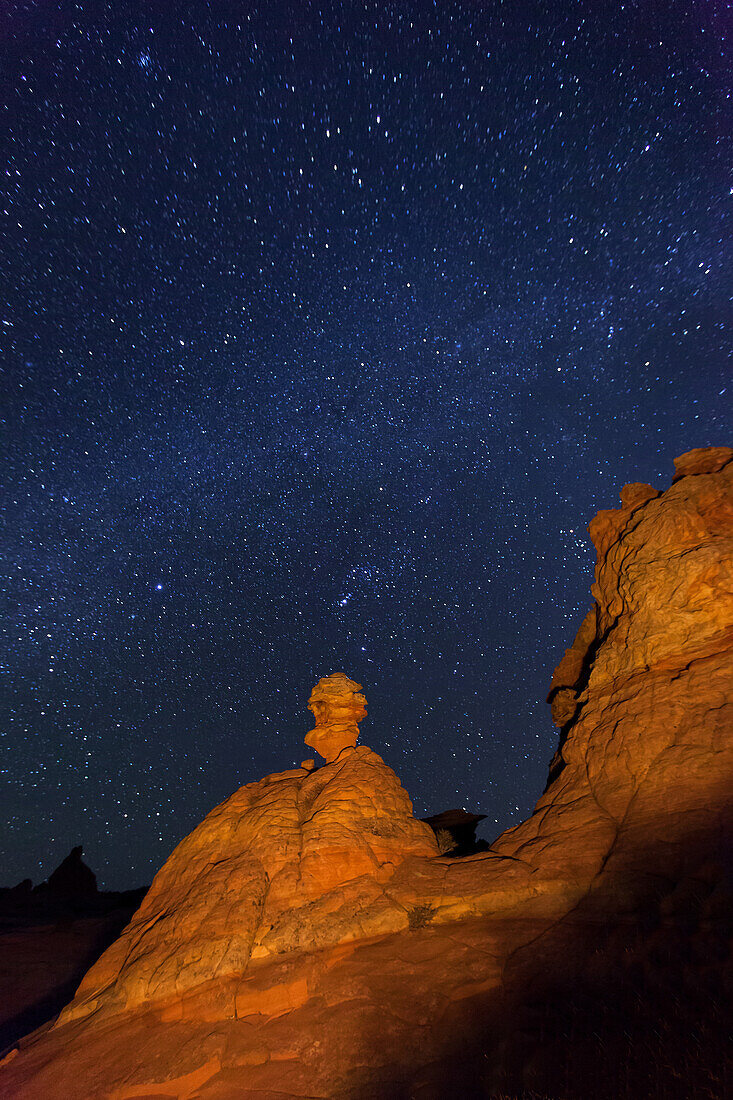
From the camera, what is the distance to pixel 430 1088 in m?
7.78

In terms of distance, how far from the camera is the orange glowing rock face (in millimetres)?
19922

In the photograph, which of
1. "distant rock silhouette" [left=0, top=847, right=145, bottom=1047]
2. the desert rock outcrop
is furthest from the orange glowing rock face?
"distant rock silhouette" [left=0, top=847, right=145, bottom=1047]

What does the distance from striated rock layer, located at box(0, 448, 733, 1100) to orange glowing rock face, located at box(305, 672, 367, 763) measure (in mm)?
3306

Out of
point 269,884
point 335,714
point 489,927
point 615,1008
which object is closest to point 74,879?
point 335,714

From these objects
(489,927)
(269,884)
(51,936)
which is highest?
(269,884)

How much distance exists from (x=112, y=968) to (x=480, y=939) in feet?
33.2

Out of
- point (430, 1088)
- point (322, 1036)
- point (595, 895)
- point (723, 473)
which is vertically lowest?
point (430, 1088)

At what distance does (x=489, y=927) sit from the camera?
10617mm

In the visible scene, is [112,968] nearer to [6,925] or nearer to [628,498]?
[628,498]

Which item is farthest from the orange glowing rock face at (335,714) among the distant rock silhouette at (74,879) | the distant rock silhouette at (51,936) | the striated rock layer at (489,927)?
the distant rock silhouette at (74,879)

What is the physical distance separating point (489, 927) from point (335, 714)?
10.6 metres

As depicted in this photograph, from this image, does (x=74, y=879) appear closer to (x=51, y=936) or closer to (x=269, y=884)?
(x=51, y=936)

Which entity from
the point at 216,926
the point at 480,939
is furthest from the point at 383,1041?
the point at 216,926

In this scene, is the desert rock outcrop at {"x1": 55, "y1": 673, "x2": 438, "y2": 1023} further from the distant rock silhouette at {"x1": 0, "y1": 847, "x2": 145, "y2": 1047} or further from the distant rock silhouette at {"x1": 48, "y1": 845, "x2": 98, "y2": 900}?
the distant rock silhouette at {"x1": 48, "y1": 845, "x2": 98, "y2": 900}
